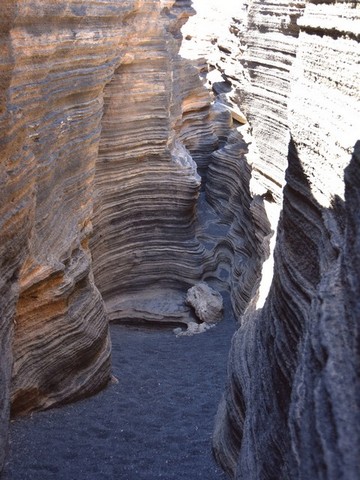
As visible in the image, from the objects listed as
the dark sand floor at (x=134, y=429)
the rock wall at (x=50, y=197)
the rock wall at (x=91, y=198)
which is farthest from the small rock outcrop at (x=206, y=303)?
the rock wall at (x=50, y=197)

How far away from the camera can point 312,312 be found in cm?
363

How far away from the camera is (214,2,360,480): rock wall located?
2799 mm

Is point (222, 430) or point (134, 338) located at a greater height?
point (134, 338)

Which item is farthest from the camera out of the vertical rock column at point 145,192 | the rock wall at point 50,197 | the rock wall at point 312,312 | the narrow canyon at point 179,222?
the vertical rock column at point 145,192

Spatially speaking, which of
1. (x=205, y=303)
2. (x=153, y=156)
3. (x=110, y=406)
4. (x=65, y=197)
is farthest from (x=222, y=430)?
(x=153, y=156)

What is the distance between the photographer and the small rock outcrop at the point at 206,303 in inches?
482

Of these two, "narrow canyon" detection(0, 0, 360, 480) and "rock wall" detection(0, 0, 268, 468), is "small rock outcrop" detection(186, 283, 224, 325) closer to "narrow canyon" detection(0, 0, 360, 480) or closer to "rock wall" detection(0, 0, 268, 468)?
"narrow canyon" detection(0, 0, 360, 480)

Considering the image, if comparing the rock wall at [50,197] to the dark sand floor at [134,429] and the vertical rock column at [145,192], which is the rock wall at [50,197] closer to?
the dark sand floor at [134,429]

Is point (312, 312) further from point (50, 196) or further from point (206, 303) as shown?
point (206, 303)

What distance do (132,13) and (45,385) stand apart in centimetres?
601

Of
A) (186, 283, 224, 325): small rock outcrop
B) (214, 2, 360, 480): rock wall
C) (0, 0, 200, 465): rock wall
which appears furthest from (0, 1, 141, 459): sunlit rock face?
(186, 283, 224, 325): small rock outcrop

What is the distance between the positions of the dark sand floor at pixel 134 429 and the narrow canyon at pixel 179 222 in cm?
21

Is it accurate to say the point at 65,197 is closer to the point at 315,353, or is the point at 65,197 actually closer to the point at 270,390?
the point at 270,390

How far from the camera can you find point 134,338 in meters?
11.4
